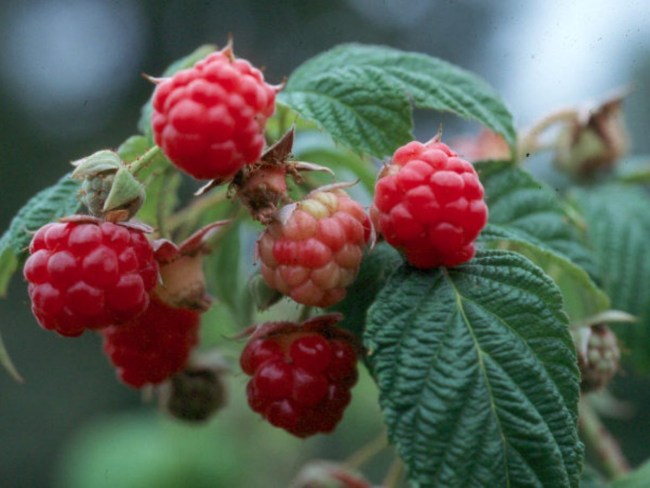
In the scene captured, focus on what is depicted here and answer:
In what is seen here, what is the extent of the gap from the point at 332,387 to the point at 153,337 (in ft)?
0.83

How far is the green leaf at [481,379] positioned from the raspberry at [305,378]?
10cm

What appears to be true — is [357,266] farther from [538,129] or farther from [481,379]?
[538,129]

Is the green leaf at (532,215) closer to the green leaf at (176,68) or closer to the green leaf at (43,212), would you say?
the green leaf at (176,68)

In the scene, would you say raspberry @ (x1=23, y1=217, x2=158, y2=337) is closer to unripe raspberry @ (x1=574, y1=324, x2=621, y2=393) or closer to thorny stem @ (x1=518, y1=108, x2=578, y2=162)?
unripe raspberry @ (x1=574, y1=324, x2=621, y2=393)

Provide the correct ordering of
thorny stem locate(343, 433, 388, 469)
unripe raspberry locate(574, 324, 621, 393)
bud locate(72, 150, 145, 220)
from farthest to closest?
thorny stem locate(343, 433, 388, 469), unripe raspberry locate(574, 324, 621, 393), bud locate(72, 150, 145, 220)

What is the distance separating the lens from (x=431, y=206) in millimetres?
927

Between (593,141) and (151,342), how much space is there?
901 millimetres

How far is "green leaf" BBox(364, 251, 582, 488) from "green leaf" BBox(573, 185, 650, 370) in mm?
538

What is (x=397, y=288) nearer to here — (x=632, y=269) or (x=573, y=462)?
(x=573, y=462)

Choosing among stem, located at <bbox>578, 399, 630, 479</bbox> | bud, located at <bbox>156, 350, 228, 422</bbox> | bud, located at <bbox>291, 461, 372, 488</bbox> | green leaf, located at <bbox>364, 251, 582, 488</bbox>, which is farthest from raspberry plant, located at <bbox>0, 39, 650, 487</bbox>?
bud, located at <bbox>291, 461, 372, 488</bbox>

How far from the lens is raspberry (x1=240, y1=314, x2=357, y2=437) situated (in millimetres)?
1009

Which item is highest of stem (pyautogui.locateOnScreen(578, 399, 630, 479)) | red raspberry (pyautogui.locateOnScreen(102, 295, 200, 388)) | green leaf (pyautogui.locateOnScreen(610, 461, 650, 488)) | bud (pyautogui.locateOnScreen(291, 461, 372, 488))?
red raspberry (pyautogui.locateOnScreen(102, 295, 200, 388))

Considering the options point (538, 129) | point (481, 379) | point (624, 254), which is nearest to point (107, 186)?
point (481, 379)

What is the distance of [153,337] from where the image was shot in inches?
44.6
